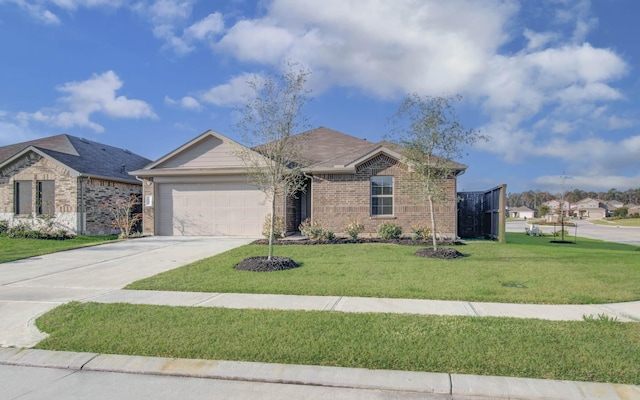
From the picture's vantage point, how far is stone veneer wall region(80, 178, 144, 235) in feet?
60.0

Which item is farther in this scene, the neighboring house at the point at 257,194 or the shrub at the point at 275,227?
the neighboring house at the point at 257,194

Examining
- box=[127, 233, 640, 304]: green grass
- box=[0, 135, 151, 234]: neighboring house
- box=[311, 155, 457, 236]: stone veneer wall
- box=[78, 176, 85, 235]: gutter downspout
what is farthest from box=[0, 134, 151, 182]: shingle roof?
box=[127, 233, 640, 304]: green grass

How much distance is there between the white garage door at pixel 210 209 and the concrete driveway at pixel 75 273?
5.81ft

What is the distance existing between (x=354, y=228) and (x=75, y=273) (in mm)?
8967

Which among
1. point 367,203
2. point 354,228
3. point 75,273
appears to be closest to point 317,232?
point 354,228

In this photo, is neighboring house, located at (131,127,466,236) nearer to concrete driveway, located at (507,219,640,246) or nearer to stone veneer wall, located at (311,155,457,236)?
stone veneer wall, located at (311,155,457,236)

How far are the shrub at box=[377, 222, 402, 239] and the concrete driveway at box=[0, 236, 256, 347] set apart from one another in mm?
5077

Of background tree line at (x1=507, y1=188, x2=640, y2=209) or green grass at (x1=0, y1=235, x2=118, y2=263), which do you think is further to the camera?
background tree line at (x1=507, y1=188, x2=640, y2=209)

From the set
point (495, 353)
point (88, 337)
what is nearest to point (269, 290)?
point (88, 337)

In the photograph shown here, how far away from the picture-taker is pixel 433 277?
8.05 metres

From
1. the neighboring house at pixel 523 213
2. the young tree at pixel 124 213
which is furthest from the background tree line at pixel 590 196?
the young tree at pixel 124 213

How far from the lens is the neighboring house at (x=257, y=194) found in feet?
50.6

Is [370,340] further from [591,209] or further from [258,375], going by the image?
[591,209]

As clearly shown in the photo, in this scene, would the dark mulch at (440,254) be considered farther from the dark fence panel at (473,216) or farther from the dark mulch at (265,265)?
the dark fence panel at (473,216)
